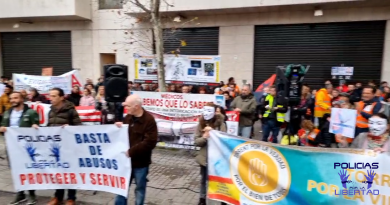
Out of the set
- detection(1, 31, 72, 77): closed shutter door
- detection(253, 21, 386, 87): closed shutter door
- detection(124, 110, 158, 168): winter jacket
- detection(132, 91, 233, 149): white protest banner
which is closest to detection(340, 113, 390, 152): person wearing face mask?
detection(124, 110, 158, 168): winter jacket

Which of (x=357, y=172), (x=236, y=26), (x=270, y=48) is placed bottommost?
(x=357, y=172)

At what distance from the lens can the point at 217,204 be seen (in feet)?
16.4

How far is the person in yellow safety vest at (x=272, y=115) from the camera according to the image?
7528 mm

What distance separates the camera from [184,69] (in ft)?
31.7

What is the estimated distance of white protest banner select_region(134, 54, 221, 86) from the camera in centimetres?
918

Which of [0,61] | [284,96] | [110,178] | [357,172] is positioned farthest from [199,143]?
[0,61]

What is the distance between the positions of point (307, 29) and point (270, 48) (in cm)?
167

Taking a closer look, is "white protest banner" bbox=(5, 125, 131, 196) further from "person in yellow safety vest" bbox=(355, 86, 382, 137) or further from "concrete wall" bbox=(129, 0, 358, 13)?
"concrete wall" bbox=(129, 0, 358, 13)

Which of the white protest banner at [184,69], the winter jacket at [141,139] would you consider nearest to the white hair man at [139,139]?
the winter jacket at [141,139]

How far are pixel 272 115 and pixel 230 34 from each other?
277 inches

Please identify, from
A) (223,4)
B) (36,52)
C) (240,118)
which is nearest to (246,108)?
(240,118)

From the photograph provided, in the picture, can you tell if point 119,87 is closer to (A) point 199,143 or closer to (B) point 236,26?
(A) point 199,143

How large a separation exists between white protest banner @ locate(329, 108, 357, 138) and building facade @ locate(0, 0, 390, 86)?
6.19 meters

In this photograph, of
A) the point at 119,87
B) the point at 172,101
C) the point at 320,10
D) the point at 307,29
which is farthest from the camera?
the point at 307,29
